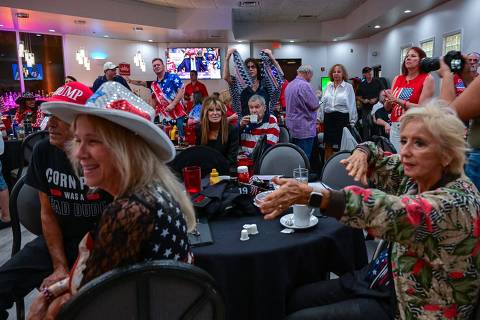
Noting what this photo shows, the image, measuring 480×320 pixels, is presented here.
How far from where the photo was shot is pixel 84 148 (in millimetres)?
1227

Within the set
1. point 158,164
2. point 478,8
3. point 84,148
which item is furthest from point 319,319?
point 478,8

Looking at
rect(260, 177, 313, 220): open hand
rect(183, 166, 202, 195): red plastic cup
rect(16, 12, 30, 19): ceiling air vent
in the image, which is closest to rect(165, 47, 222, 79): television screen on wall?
rect(16, 12, 30, 19): ceiling air vent

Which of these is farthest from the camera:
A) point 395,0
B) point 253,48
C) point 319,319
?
point 253,48

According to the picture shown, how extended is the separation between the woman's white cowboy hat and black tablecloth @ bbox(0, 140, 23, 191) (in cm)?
393

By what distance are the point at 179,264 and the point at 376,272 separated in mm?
1006

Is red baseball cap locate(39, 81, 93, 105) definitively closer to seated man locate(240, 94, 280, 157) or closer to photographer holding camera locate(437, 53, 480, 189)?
photographer holding camera locate(437, 53, 480, 189)

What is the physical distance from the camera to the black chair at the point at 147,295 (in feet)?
3.02

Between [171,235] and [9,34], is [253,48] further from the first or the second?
[171,235]

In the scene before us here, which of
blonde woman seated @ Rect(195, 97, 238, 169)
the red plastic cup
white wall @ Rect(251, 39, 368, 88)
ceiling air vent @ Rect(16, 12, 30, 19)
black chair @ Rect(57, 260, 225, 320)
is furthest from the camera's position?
white wall @ Rect(251, 39, 368, 88)

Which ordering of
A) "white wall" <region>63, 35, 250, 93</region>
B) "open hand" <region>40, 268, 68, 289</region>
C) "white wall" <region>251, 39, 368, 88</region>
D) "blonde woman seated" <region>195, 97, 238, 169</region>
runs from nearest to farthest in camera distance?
"open hand" <region>40, 268, 68, 289</region> < "blonde woman seated" <region>195, 97, 238, 169</region> < "white wall" <region>63, 35, 250, 93</region> < "white wall" <region>251, 39, 368, 88</region>

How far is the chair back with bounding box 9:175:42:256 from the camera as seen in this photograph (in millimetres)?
2076

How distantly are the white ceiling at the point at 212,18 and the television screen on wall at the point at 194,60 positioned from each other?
454 millimetres

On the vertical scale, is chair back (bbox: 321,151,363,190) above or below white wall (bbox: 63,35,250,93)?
below

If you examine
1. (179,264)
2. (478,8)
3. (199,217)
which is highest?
(478,8)
